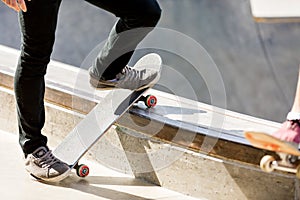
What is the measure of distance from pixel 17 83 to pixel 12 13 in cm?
379

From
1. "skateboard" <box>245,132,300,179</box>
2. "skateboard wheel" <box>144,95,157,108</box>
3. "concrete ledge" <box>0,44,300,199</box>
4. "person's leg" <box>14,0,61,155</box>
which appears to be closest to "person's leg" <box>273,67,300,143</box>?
"skateboard" <box>245,132,300,179</box>

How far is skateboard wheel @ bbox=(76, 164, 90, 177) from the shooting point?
8.97 ft

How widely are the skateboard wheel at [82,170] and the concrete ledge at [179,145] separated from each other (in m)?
0.16

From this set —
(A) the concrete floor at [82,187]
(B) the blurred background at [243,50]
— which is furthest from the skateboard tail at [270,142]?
(B) the blurred background at [243,50]

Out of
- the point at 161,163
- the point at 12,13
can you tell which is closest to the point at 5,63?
the point at 161,163

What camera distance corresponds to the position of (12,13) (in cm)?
623

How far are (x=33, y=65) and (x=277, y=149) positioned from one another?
3.35ft

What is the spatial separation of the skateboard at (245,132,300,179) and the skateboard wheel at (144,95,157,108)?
2.84ft

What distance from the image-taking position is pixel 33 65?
253 cm

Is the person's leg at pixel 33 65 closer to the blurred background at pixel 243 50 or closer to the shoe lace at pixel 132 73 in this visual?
the shoe lace at pixel 132 73

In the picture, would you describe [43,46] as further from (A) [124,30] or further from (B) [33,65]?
(A) [124,30]

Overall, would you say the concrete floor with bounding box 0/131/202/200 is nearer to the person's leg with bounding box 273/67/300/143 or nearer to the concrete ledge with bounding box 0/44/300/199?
the concrete ledge with bounding box 0/44/300/199

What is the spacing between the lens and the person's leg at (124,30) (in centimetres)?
248

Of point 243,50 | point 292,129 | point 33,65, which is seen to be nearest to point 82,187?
point 33,65
